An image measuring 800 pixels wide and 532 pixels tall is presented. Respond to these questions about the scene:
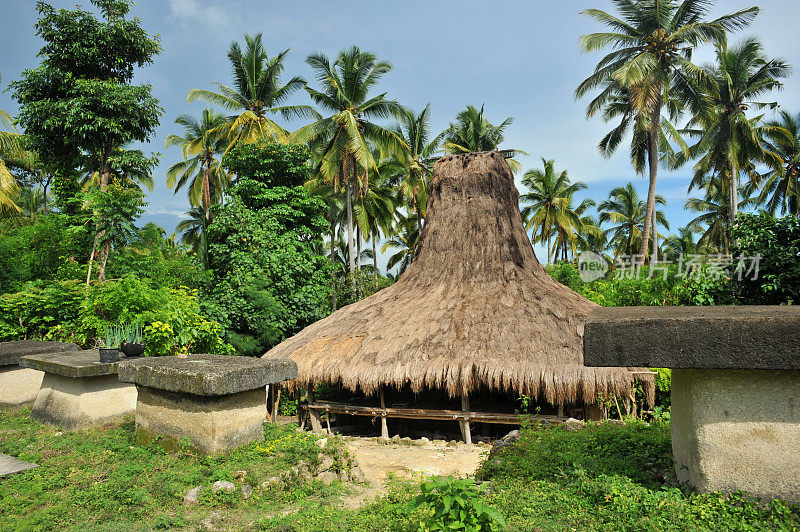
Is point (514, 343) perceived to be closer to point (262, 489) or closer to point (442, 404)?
point (442, 404)

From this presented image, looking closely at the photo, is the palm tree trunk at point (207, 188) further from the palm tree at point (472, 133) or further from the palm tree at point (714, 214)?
the palm tree at point (714, 214)

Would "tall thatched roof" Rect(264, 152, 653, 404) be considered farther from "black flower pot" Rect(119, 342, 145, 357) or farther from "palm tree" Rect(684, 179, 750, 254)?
"palm tree" Rect(684, 179, 750, 254)

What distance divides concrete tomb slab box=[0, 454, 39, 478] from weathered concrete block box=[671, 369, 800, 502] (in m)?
6.02

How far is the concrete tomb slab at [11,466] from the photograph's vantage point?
4.73 m

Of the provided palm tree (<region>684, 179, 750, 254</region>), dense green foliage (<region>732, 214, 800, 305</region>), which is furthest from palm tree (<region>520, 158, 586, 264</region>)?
dense green foliage (<region>732, 214, 800, 305</region>)

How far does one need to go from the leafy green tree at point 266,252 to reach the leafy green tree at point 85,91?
4.14m

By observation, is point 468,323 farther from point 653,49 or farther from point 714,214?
point 714,214

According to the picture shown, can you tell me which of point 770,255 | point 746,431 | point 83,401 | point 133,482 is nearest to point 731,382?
A: point 746,431

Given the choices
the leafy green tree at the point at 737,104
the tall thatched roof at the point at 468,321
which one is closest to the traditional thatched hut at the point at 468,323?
the tall thatched roof at the point at 468,321

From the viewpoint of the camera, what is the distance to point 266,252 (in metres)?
17.0

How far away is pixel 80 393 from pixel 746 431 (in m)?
7.48

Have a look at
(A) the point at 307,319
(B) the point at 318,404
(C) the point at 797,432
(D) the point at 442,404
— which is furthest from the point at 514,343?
(A) the point at 307,319

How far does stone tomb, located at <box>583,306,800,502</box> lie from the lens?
317 centimetres

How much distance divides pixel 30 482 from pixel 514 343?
824 cm
